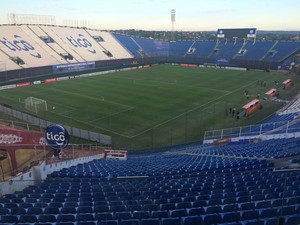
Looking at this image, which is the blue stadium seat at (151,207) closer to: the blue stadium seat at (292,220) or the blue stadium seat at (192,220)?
the blue stadium seat at (192,220)

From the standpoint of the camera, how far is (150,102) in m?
46.2

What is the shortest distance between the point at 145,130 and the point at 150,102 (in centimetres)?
1286

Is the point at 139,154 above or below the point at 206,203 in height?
below

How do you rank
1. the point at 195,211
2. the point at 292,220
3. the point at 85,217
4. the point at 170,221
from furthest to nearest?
1. the point at 85,217
2. the point at 195,211
3. the point at 170,221
4. the point at 292,220

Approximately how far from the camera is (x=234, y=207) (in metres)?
8.38

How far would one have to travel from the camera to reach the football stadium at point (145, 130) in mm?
9469

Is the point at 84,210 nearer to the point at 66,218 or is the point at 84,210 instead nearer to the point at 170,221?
the point at 66,218

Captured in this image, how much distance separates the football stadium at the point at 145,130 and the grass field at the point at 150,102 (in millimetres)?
238

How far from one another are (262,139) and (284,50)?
72104 millimetres

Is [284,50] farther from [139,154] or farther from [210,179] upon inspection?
[210,179]

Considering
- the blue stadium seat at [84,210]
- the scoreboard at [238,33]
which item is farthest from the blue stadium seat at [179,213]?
the scoreboard at [238,33]

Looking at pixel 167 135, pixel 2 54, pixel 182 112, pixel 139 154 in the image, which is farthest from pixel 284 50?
pixel 2 54

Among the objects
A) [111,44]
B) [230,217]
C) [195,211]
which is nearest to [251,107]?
[195,211]

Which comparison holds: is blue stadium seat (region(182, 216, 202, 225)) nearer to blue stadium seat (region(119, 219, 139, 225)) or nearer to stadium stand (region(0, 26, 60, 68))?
blue stadium seat (region(119, 219, 139, 225))
